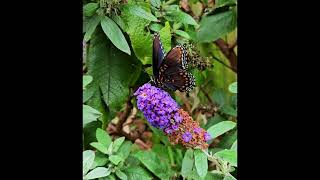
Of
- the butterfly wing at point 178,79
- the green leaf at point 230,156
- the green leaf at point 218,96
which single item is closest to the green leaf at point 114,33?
the butterfly wing at point 178,79

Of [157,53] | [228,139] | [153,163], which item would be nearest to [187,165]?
[153,163]

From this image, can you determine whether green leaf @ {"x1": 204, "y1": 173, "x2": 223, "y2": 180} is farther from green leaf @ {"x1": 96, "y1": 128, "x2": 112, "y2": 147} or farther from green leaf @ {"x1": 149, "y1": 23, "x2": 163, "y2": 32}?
green leaf @ {"x1": 149, "y1": 23, "x2": 163, "y2": 32}

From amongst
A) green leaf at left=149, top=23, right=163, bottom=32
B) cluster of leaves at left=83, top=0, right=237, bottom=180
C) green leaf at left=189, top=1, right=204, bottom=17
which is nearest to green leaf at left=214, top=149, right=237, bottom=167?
cluster of leaves at left=83, top=0, right=237, bottom=180

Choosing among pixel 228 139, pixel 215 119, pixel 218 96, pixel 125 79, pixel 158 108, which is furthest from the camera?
pixel 218 96

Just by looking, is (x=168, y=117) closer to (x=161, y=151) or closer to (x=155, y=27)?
(x=155, y=27)
